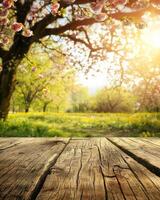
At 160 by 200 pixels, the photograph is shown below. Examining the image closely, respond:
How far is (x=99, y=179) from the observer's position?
2748 millimetres

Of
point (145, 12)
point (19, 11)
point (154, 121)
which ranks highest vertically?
point (19, 11)

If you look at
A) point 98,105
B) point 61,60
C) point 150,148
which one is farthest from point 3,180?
point 98,105

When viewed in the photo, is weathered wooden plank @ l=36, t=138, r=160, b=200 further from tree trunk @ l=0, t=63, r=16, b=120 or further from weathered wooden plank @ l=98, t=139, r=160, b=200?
tree trunk @ l=0, t=63, r=16, b=120

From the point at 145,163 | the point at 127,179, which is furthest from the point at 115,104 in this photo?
the point at 127,179

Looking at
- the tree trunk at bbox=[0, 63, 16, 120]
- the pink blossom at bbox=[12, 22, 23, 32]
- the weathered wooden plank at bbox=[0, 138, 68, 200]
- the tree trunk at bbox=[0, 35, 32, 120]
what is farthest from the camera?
the tree trunk at bbox=[0, 63, 16, 120]

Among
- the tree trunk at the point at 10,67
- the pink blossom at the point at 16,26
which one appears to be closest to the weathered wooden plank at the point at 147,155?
the pink blossom at the point at 16,26

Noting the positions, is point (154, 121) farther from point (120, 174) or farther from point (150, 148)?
point (120, 174)

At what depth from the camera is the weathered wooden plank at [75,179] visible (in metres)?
2.29

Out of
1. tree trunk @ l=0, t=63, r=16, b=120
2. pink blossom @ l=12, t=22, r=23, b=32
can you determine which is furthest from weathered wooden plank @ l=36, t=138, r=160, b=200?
tree trunk @ l=0, t=63, r=16, b=120

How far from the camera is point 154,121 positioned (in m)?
19.6

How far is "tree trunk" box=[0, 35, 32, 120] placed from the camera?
15.9 metres

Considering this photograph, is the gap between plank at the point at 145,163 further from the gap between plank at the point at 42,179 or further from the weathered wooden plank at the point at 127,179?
the gap between plank at the point at 42,179

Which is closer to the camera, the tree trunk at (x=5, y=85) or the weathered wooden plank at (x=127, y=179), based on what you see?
the weathered wooden plank at (x=127, y=179)

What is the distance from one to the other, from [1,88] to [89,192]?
1436cm
